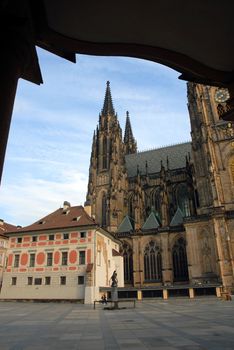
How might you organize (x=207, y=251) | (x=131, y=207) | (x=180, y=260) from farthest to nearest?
(x=131, y=207) → (x=180, y=260) → (x=207, y=251)

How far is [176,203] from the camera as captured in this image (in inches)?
1914

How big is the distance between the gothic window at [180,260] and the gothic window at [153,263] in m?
2.21

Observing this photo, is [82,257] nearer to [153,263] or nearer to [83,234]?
[83,234]

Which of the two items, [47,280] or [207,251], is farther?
[207,251]

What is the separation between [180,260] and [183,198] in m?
11.8

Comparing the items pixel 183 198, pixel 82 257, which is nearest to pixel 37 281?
pixel 82 257

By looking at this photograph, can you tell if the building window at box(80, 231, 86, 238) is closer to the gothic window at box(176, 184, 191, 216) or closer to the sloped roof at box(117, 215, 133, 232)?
the sloped roof at box(117, 215, 133, 232)

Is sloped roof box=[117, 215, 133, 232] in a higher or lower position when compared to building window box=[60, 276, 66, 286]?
higher

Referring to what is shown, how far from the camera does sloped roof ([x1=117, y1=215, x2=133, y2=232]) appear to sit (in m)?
46.8

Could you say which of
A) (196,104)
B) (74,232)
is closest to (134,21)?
(74,232)

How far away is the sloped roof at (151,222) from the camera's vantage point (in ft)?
149

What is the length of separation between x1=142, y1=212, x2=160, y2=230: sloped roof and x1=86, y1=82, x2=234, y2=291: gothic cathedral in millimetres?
162

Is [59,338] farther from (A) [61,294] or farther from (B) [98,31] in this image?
(A) [61,294]

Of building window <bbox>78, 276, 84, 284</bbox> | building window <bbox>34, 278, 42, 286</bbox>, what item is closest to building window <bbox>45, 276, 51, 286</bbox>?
building window <bbox>34, 278, 42, 286</bbox>
